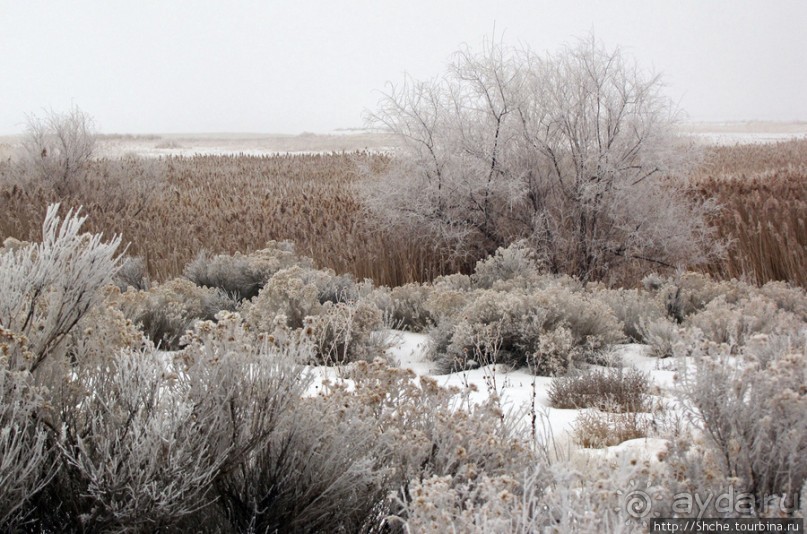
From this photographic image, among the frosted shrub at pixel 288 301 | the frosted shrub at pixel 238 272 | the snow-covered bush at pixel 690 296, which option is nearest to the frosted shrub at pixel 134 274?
the frosted shrub at pixel 238 272

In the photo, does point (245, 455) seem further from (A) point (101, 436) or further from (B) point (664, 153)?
(B) point (664, 153)

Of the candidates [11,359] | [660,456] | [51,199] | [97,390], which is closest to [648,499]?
[660,456]

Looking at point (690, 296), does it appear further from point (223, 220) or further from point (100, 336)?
point (223, 220)

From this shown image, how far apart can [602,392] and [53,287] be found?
10.5 feet

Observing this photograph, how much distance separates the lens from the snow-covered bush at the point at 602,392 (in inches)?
177

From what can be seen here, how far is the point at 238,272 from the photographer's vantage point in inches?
324

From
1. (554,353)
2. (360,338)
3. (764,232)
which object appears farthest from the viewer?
(764,232)

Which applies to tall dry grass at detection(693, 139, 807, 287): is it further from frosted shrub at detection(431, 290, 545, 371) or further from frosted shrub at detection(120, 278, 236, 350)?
frosted shrub at detection(120, 278, 236, 350)

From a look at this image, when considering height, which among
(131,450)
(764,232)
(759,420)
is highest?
(759,420)

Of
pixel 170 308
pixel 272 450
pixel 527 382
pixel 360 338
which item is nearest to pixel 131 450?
pixel 272 450

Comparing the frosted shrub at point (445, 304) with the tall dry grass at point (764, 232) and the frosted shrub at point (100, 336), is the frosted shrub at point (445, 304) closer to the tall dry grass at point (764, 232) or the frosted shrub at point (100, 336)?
the frosted shrub at point (100, 336)

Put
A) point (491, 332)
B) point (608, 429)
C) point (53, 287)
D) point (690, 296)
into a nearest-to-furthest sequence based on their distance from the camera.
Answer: point (53, 287) < point (608, 429) < point (491, 332) < point (690, 296)

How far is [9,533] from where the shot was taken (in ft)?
7.81

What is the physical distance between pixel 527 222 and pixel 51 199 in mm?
9795
